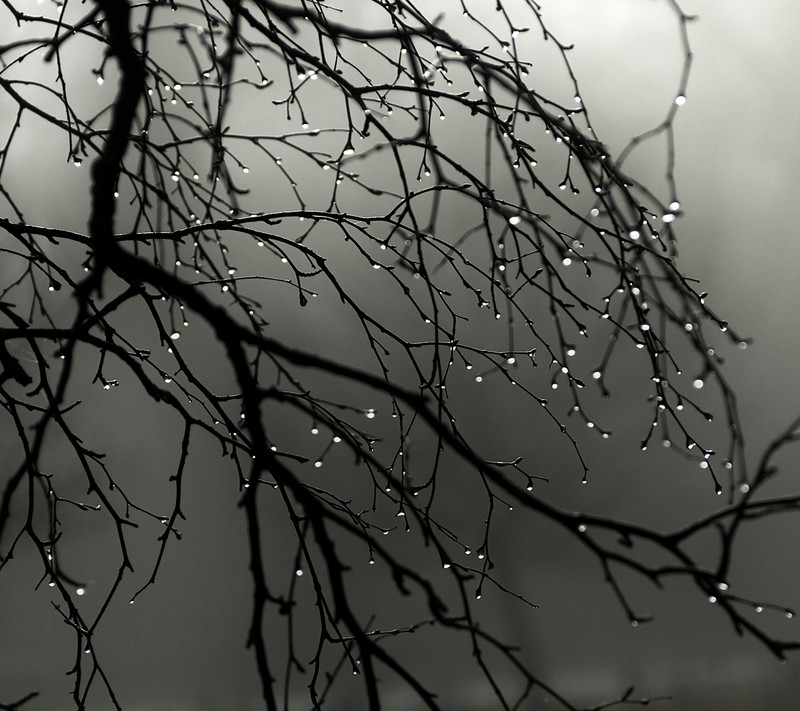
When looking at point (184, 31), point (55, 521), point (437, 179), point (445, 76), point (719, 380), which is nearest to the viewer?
point (719, 380)

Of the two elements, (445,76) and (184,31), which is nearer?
(445,76)

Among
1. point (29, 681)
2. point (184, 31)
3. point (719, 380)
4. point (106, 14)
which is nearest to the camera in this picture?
point (719, 380)

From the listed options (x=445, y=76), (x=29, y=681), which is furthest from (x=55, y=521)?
(x=29, y=681)

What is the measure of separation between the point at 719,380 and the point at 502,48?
0.98 meters

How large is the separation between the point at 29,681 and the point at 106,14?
40.3ft

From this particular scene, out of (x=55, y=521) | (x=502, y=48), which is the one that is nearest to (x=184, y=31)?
(x=502, y=48)

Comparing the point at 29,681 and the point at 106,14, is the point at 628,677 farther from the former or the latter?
the point at 106,14

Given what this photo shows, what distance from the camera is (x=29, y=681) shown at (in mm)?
11375

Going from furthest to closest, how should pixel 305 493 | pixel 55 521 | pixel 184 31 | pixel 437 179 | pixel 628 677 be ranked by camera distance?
pixel 628 677
pixel 184 31
pixel 55 521
pixel 437 179
pixel 305 493

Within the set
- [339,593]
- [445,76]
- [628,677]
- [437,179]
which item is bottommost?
[339,593]

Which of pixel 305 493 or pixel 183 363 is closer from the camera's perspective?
pixel 305 493

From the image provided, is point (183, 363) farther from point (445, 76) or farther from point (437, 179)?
point (445, 76)

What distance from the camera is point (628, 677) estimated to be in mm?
13930

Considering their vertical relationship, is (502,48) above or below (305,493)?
above
